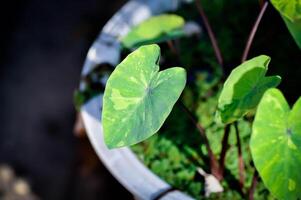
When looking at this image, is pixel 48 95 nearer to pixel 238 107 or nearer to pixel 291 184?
pixel 238 107

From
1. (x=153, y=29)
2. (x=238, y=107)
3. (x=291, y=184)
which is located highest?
(x=153, y=29)

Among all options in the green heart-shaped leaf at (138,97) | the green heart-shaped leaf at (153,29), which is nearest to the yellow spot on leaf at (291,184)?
the green heart-shaped leaf at (138,97)

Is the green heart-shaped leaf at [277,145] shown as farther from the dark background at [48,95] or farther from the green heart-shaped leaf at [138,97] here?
the dark background at [48,95]

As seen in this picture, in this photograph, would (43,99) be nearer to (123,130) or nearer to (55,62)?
(55,62)

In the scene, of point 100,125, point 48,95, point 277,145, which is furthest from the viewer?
point 48,95

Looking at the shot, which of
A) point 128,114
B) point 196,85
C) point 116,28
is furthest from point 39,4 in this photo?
point 128,114

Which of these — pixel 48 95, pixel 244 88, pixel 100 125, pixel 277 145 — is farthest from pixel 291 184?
pixel 48 95
